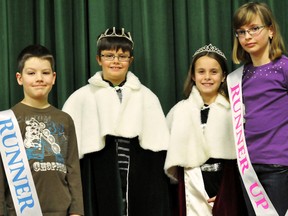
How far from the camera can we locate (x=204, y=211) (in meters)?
2.36

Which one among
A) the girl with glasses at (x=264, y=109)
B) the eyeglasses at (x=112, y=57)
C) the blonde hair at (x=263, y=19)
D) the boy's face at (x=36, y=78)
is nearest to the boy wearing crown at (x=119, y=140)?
the eyeglasses at (x=112, y=57)

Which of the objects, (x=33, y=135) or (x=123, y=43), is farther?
(x=123, y=43)

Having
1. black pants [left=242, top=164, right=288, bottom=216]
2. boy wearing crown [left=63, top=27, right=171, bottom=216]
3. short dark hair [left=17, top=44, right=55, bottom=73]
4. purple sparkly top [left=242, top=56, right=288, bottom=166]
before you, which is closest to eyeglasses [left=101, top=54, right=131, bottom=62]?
boy wearing crown [left=63, top=27, right=171, bottom=216]

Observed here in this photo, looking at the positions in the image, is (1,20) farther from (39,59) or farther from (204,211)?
(204,211)

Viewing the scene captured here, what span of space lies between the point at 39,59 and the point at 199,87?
786 millimetres

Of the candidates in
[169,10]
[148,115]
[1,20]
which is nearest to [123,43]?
[148,115]

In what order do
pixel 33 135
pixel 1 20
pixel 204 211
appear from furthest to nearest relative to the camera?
1. pixel 1 20
2. pixel 204 211
3. pixel 33 135

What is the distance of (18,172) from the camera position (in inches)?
79.4

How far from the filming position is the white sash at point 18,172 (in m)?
2.02

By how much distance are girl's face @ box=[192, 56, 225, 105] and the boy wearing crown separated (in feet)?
0.76

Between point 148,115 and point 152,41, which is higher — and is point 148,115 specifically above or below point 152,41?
below

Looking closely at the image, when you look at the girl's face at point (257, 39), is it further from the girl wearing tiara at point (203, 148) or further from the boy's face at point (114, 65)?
the boy's face at point (114, 65)

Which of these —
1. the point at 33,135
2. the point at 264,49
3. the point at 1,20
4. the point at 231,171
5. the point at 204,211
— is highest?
the point at 1,20

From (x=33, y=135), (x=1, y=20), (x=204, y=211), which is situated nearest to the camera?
(x=33, y=135)
